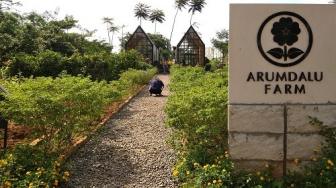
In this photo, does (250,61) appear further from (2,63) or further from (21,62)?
(2,63)

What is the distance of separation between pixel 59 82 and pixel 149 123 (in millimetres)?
3446

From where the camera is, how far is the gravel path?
614cm

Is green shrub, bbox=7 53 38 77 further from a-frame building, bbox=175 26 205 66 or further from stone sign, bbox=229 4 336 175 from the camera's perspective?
a-frame building, bbox=175 26 205 66

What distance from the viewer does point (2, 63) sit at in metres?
23.7

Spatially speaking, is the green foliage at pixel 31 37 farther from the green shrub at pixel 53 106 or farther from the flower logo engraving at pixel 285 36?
the flower logo engraving at pixel 285 36

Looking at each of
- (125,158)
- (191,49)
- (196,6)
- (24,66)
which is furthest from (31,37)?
(196,6)

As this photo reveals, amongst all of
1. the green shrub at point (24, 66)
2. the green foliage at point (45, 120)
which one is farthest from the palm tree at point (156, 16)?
the green foliage at point (45, 120)

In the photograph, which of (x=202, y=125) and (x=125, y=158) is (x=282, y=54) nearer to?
(x=202, y=125)

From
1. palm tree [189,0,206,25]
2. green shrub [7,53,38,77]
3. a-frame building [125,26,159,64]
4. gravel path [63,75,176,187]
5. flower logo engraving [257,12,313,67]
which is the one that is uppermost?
palm tree [189,0,206,25]

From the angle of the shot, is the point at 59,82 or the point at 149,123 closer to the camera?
the point at 59,82

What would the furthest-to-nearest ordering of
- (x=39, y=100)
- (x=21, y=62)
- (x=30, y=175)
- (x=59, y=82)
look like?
(x=21, y=62)
(x=59, y=82)
(x=39, y=100)
(x=30, y=175)

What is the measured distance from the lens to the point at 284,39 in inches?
217

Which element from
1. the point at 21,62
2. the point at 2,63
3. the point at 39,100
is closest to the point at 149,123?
the point at 39,100

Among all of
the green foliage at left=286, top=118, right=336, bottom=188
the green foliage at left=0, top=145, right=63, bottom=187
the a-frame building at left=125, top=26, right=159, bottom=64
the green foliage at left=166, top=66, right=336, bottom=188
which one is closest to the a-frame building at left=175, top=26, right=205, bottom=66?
the a-frame building at left=125, top=26, right=159, bottom=64
